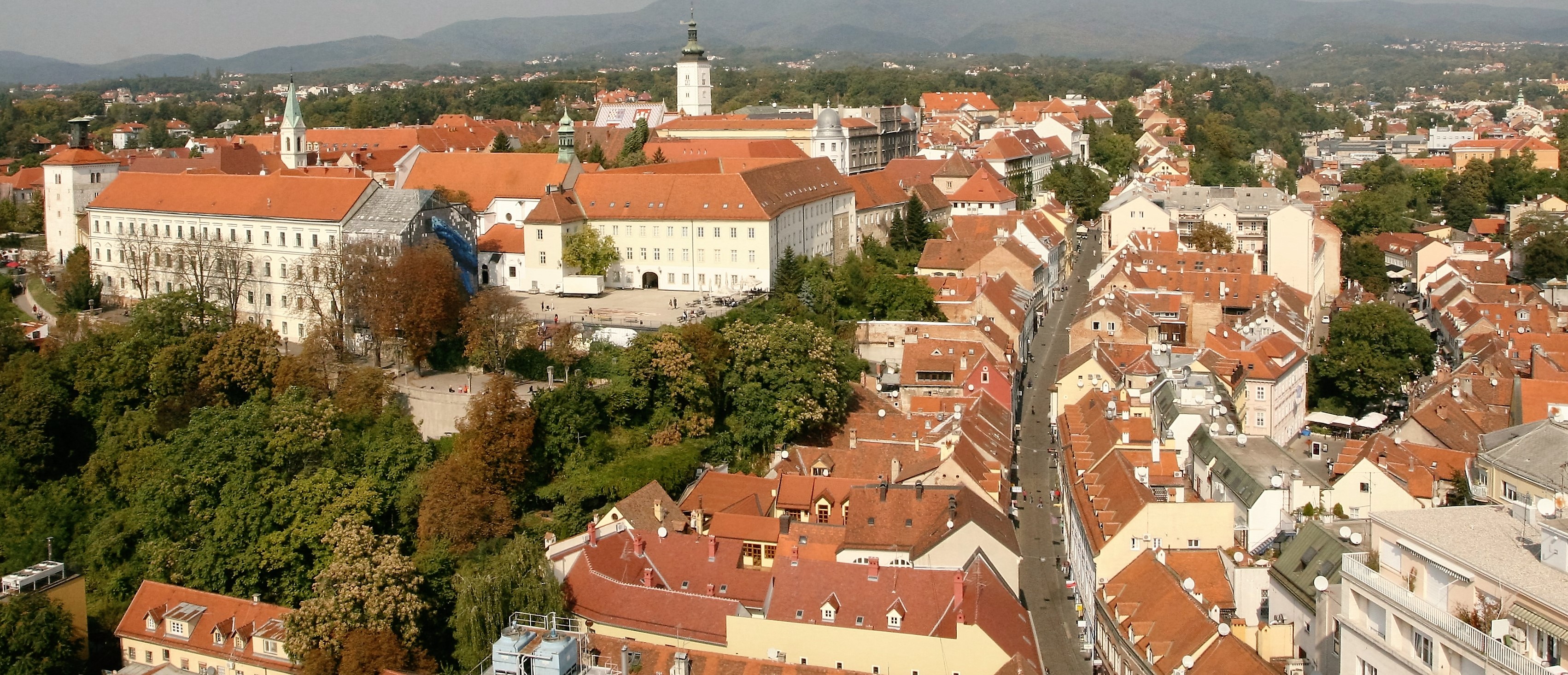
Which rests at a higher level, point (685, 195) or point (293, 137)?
point (293, 137)

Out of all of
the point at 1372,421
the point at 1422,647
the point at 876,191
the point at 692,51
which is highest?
the point at 692,51

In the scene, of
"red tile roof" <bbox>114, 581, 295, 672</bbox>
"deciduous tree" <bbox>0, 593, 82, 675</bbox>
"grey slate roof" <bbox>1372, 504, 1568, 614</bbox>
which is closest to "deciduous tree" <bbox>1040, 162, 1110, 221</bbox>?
"red tile roof" <bbox>114, 581, 295, 672</bbox>

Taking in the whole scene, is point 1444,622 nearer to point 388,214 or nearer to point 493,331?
point 493,331

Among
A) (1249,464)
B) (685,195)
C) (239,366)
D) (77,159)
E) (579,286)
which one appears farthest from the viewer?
(77,159)

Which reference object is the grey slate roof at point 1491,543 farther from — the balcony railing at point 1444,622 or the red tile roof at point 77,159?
the red tile roof at point 77,159

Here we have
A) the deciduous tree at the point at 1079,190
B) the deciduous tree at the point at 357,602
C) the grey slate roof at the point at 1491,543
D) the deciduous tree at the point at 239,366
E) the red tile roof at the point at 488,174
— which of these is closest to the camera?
the grey slate roof at the point at 1491,543

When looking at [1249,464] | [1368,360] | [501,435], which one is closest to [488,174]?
[501,435]

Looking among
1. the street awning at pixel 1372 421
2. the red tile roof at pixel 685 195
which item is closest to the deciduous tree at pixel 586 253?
the red tile roof at pixel 685 195

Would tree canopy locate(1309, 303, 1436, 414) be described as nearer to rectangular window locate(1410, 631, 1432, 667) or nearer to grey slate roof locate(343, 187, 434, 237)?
grey slate roof locate(343, 187, 434, 237)
